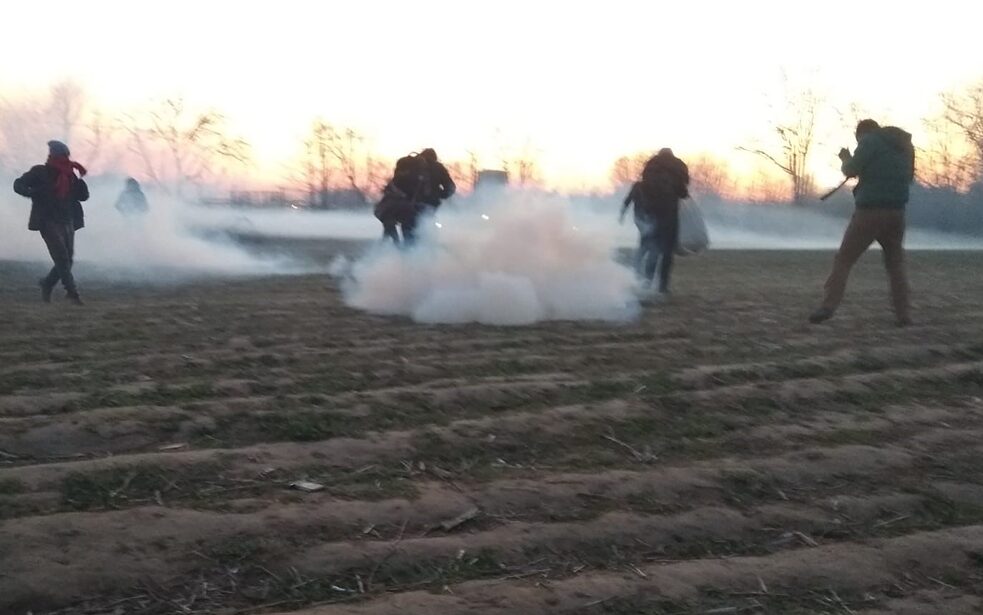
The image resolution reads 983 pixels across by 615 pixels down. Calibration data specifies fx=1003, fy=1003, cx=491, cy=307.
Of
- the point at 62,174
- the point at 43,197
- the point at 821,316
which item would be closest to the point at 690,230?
the point at 821,316

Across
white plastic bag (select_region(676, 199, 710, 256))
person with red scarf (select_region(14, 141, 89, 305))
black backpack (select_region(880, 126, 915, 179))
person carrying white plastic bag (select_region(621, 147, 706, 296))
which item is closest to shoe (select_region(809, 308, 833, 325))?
black backpack (select_region(880, 126, 915, 179))

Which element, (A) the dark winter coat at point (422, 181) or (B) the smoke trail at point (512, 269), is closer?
(B) the smoke trail at point (512, 269)

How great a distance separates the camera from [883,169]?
10164 millimetres

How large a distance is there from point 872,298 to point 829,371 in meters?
6.81

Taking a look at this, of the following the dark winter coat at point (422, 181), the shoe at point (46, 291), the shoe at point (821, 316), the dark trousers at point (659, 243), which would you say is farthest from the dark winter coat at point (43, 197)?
the shoe at point (821, 316)

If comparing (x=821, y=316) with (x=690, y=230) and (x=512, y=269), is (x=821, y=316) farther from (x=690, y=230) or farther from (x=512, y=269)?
(x=690, y=230)

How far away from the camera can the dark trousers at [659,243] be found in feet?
42.9

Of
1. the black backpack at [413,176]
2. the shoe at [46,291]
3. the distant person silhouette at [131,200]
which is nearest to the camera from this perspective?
the shoe at [46,291]

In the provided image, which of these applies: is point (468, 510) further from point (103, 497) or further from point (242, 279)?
point (242, 279)

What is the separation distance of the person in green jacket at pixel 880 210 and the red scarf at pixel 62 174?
8.74m

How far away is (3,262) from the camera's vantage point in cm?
1944

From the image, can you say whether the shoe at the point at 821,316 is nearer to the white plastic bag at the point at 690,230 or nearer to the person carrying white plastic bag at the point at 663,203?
the person carrying white plastic bag at the point at 663,203

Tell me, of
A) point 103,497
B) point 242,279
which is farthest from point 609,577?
point 242,279

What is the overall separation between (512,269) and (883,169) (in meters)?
3.90
